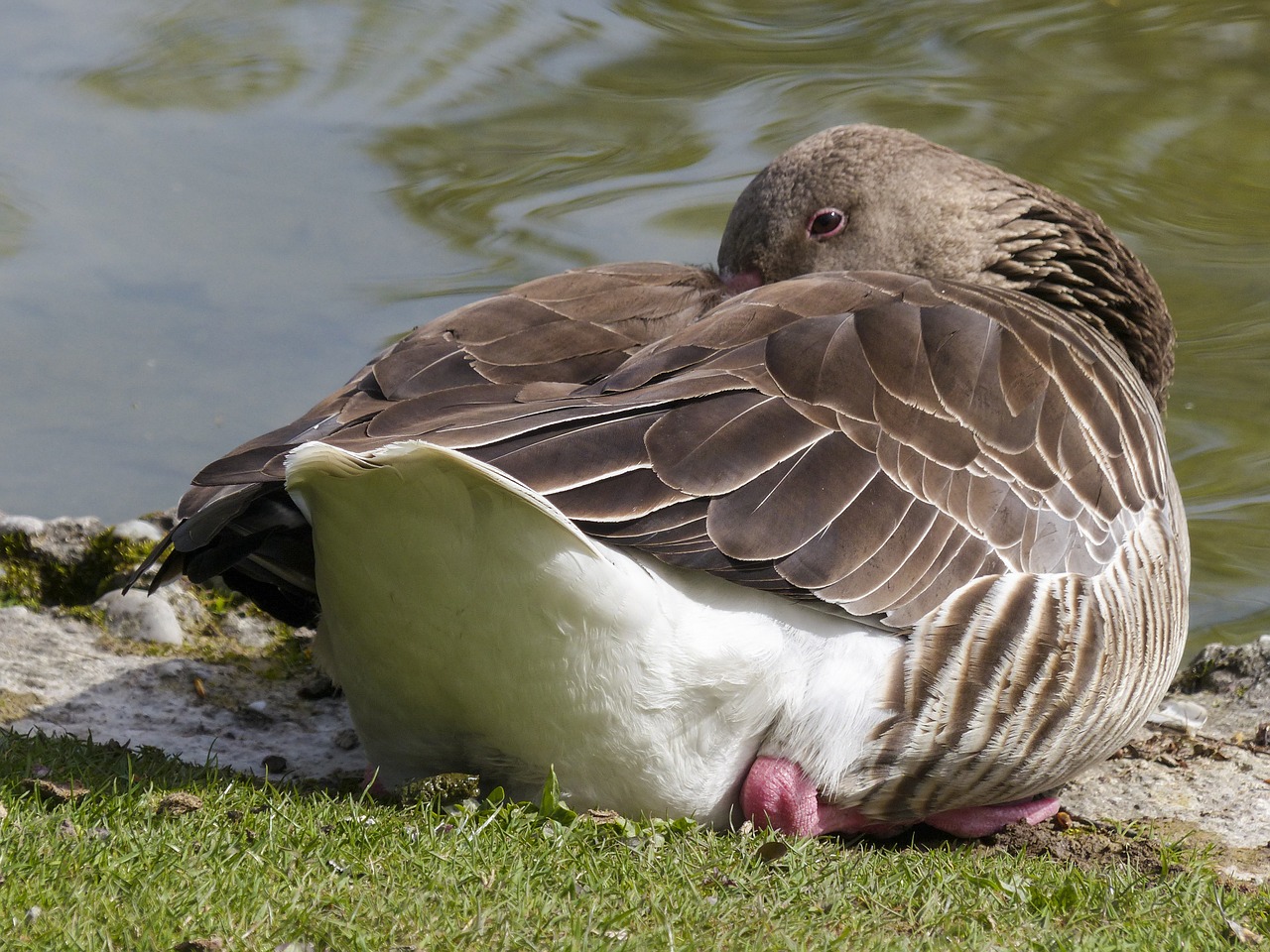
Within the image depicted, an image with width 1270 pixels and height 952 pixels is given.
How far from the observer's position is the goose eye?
574 cm

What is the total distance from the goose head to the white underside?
2.30 meters

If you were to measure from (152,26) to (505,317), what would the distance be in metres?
8.86

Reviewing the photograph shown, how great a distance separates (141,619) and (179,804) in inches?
92.1

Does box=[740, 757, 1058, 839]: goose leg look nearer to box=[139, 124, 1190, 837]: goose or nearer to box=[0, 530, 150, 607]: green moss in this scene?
box=[139, 124, 1190, 837]: goose

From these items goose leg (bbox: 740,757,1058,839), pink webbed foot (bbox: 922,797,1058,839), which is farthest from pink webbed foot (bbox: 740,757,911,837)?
pink webbed foot (bbox: 922,797,1058,839)

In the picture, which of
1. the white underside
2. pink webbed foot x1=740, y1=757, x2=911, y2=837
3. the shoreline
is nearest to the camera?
the white underside

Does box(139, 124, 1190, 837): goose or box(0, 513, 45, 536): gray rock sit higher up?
box(139, 124, 1190, 837): goose

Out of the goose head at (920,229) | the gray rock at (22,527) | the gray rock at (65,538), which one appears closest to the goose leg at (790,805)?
the goose head at (920,229)

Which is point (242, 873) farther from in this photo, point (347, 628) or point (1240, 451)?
point (1240, 451)

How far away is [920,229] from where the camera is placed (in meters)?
5.75

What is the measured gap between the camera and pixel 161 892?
9.86 ft

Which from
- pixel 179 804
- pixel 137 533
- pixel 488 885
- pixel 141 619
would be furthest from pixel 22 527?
pixel 488 885

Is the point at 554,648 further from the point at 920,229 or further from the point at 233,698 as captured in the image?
the point at 920,229

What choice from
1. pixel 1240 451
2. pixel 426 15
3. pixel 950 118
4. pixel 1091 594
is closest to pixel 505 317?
pixel 1091 594
